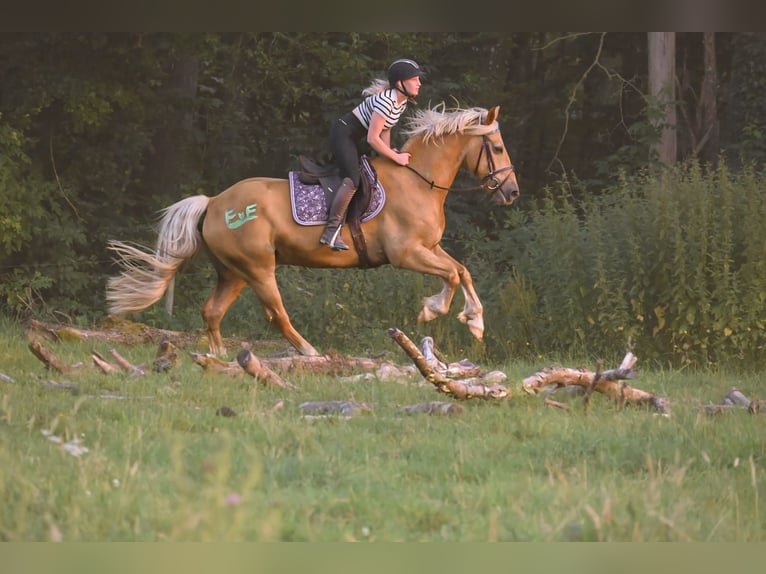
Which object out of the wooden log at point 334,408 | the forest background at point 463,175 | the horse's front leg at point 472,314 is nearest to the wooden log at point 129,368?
the wooden log at point 334,408

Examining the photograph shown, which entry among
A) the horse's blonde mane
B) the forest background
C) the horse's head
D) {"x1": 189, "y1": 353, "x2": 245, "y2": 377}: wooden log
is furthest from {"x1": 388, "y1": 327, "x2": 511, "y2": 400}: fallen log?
the forest background

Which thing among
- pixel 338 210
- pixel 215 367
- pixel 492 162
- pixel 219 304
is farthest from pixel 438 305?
pixel 215 367

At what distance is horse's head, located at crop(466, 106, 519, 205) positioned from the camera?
10.4 m

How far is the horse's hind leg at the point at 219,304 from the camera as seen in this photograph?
10703 mm

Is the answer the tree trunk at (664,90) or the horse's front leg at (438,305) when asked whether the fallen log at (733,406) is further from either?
the tree trunk at (664,90)

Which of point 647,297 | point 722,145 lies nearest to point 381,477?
point 647,297

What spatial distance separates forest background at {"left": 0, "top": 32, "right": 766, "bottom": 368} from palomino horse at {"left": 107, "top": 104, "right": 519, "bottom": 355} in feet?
6.18

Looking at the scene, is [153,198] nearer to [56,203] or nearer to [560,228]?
[56,203]

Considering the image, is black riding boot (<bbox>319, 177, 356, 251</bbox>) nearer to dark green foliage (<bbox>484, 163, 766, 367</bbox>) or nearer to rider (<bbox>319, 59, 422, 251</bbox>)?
rider (<bbox>319, 59, 422, 251</bbox>)

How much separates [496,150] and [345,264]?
1679 mm

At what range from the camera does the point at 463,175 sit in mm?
21641

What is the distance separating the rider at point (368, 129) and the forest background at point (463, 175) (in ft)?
8.88

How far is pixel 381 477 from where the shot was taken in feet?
15.9

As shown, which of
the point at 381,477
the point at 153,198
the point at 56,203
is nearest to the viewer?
the point at 381,477
